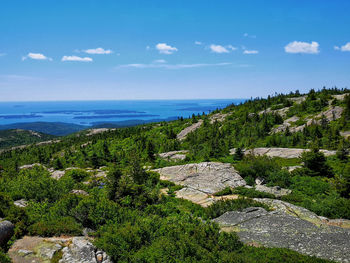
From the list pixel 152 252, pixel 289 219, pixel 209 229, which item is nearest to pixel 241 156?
pixel 289 219

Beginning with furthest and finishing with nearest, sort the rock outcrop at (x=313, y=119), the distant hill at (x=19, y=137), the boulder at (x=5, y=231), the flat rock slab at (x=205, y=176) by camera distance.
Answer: the distant hill at (x=19, y=137) < the rock outcrop at (x=313, y=119) < the flat rock slab at (x=205, y=176) < the boulder at (x=5, y=231)

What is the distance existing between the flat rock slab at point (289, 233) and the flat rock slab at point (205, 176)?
6214 millimetres

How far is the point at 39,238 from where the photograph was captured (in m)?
8.99

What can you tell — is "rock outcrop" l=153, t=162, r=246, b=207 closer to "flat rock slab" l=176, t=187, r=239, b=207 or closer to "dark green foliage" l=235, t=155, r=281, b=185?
"flat rock slab" l=176, t=187, r=239, b=207

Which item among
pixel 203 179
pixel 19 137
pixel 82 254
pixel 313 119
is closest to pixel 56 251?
pixel 82 254

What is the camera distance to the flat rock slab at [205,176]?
1820cm

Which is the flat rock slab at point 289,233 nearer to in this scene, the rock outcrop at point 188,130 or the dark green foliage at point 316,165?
the dark green foliage at point 316,165

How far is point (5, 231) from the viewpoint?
28.2 feet

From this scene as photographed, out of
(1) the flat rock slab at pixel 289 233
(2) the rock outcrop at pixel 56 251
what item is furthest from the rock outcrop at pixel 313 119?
(2) the rock outcrop at pixel 56 251

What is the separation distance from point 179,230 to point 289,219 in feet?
19.2

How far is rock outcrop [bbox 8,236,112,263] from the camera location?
734cm

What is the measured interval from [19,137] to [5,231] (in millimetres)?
204852

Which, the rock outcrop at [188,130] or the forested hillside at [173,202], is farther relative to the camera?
the rock outcrop at [188,130]

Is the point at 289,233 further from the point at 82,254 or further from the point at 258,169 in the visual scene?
the point at 258,169
